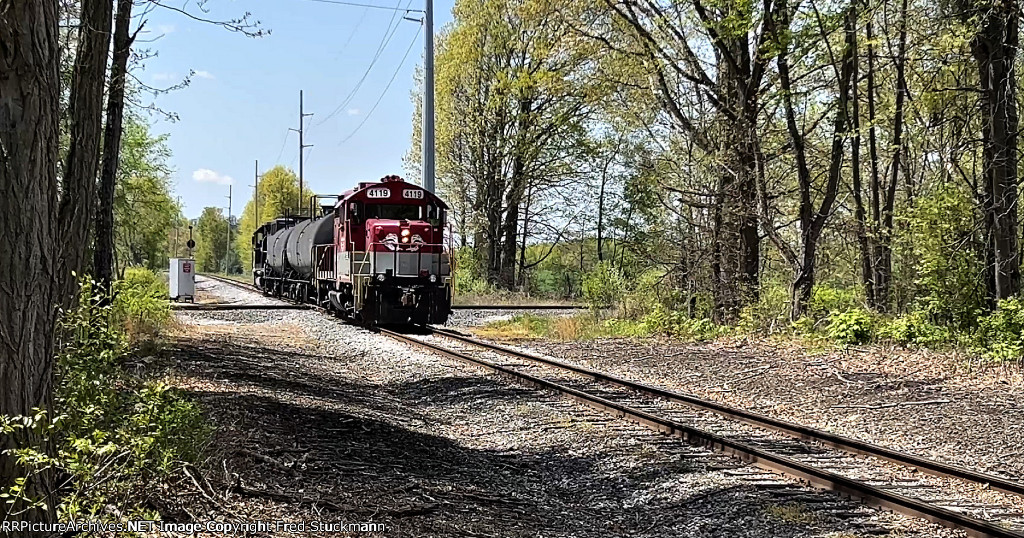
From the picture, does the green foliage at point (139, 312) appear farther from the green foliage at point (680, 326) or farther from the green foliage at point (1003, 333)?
the green foliage at point (1003, 333)

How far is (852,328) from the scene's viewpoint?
14531mm

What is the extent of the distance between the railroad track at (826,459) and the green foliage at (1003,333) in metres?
4.81

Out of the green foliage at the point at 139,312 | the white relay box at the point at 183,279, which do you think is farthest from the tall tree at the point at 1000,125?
the white relay box at the point at 183,279

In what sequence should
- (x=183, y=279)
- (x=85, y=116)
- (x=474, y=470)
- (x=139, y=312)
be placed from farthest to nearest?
(x=183, y=279)
(x=139, y=312)
(x=85, y=116)
(x=474, y=470)

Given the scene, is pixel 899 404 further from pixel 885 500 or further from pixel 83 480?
pixel 83 480

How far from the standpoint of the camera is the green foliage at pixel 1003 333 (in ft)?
39.8

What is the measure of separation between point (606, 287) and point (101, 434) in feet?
61.0

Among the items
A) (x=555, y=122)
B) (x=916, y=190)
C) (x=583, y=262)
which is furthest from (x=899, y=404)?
(x=583, y=262)

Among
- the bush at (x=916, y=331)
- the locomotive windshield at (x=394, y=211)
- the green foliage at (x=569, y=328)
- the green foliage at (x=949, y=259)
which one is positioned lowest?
the green foliage at (x=569, y=328)

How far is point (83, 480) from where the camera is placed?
15.1ft

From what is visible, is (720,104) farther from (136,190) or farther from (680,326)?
(136,190)

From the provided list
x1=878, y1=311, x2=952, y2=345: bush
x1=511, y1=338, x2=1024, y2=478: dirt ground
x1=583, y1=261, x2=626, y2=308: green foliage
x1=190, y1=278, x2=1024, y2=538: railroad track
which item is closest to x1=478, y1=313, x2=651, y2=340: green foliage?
x1=583, y1=261, x2=626, y2=308: green foliage

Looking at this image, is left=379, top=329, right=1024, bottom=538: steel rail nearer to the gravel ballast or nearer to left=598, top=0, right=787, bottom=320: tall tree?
the gravel ballast

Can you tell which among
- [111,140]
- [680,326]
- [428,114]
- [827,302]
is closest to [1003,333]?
[827,302]
